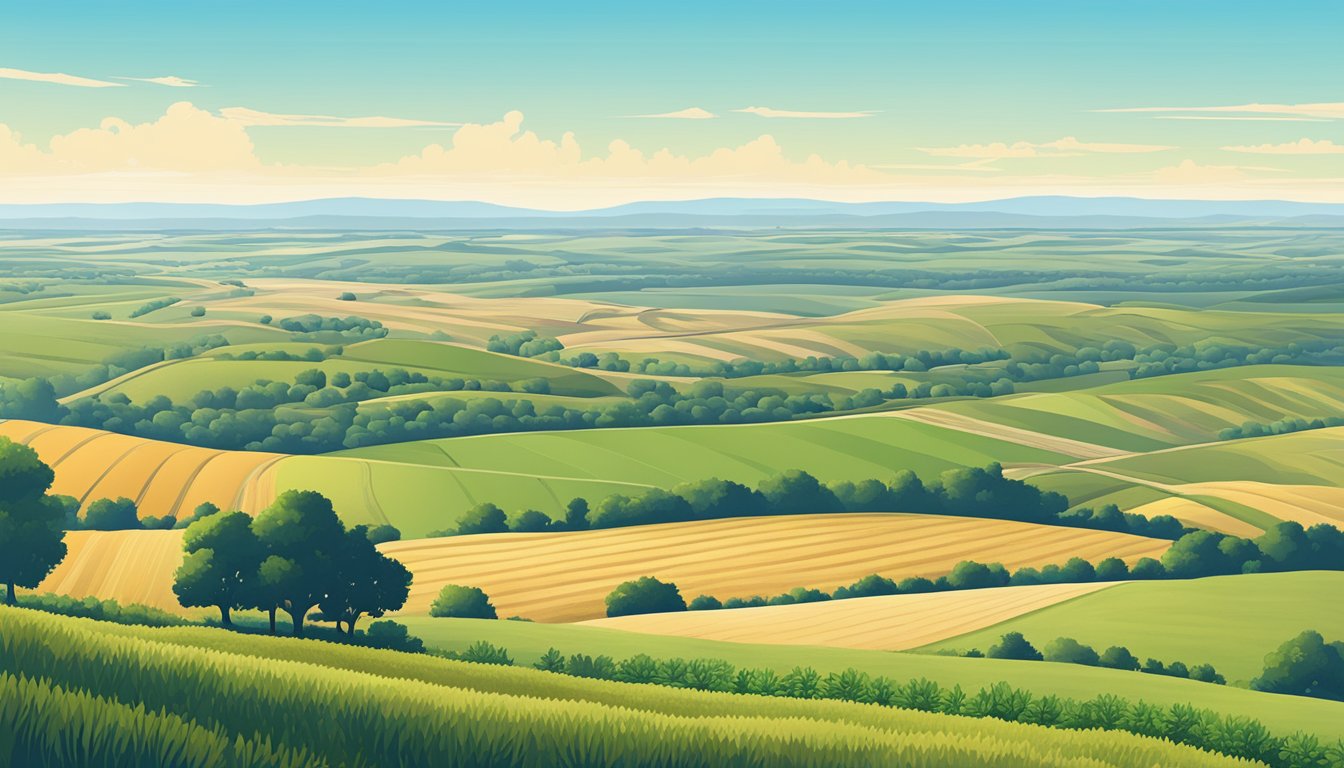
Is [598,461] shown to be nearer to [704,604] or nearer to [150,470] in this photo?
[150,470]

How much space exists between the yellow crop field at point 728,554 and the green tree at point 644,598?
3.63ft

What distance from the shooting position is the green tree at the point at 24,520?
6209 cm

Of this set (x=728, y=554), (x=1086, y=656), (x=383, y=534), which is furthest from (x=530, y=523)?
(x=1086, y=656)

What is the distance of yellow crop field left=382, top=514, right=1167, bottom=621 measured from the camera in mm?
88625

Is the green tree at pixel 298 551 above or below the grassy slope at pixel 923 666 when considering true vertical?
above

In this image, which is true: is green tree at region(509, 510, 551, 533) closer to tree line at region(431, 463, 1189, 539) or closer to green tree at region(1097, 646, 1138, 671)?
tree line at region(431, 463, 1189, 539)

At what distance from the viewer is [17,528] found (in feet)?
204

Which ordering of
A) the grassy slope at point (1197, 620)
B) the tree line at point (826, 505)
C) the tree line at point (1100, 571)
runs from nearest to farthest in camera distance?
the grassy slope at point (1197, 620) → the tree line at point (1100, 571) → the tree line at point (826, 505)

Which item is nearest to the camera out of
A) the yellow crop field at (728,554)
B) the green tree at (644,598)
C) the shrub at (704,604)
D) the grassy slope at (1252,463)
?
the green tree at (644,598)

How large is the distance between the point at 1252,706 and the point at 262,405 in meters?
134

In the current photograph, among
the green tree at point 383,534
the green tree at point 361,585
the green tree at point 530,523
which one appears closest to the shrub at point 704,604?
the green tree at point 530,523

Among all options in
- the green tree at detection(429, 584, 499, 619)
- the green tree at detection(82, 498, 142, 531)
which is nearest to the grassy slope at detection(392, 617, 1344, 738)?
the green tree at detection(429, 584, 499, 619)

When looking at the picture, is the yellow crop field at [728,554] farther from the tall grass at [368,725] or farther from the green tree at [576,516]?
the tall grass at [368,725]

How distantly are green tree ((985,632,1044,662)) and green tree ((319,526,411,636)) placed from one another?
29.2 m
